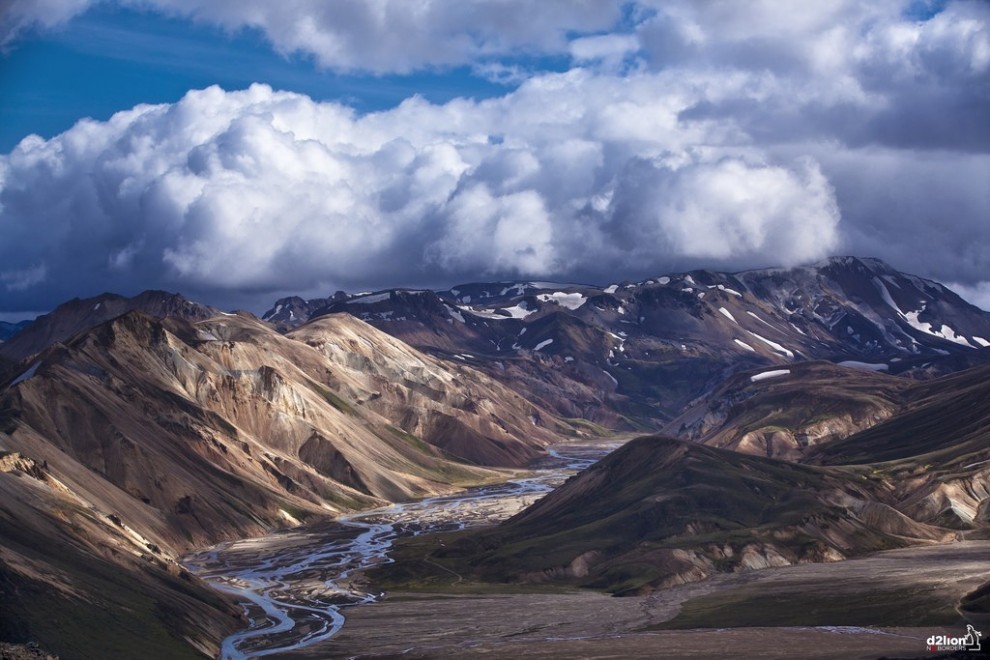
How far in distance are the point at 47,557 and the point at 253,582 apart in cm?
6218

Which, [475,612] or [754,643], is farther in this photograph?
[475,612]

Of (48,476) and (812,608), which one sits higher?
(48,476)

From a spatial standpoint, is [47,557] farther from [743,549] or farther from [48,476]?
[743,549]

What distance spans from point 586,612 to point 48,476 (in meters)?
76.9

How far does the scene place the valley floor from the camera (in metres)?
122

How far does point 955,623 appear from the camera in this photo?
12456 cm

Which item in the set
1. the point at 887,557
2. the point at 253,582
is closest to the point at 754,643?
the point at 887,557

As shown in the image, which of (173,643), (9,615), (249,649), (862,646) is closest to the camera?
(9,615)

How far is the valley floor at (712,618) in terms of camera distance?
122m

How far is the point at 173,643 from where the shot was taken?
124312 mm

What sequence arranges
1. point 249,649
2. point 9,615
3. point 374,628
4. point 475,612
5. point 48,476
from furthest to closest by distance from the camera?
1. point 48,476
2. point 475,612
3. point 374,628
4. point 249,649
5. point 9,615

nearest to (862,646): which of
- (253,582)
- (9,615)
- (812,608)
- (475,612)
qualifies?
(812,608)

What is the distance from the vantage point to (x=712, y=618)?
Result: 142 meters

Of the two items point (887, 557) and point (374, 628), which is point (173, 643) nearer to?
point (374, 628)
